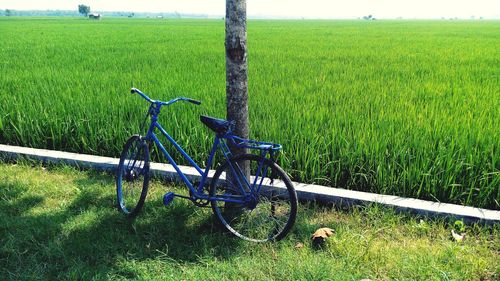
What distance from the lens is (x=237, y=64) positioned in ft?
10.4

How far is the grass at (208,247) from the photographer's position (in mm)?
2723

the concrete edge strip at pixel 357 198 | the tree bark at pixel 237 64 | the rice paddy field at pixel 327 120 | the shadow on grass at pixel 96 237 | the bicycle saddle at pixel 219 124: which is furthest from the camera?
the rice paddy field at pixel 327 120

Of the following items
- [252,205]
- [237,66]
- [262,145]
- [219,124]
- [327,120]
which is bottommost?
[252,205]

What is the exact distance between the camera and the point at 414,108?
547cm

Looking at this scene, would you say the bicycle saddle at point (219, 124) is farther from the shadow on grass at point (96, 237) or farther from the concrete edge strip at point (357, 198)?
the concrete edge strip at point (357, 198)

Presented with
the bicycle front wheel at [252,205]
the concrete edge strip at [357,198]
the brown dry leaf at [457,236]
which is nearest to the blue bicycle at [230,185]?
the bicycle front wheel at [252,205]

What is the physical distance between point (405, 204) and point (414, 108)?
238cm

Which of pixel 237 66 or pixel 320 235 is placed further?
pixel 237 66

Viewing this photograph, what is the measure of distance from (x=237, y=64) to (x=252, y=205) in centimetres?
98

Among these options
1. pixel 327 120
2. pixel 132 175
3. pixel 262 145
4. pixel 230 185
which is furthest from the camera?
pixel 327 120

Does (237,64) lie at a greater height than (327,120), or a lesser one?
greater

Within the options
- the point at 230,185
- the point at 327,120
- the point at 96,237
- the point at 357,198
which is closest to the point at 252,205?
the point at 230,185

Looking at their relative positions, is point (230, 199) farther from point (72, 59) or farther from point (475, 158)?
point (72, 59)

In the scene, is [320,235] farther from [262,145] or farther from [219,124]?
[219,124]
